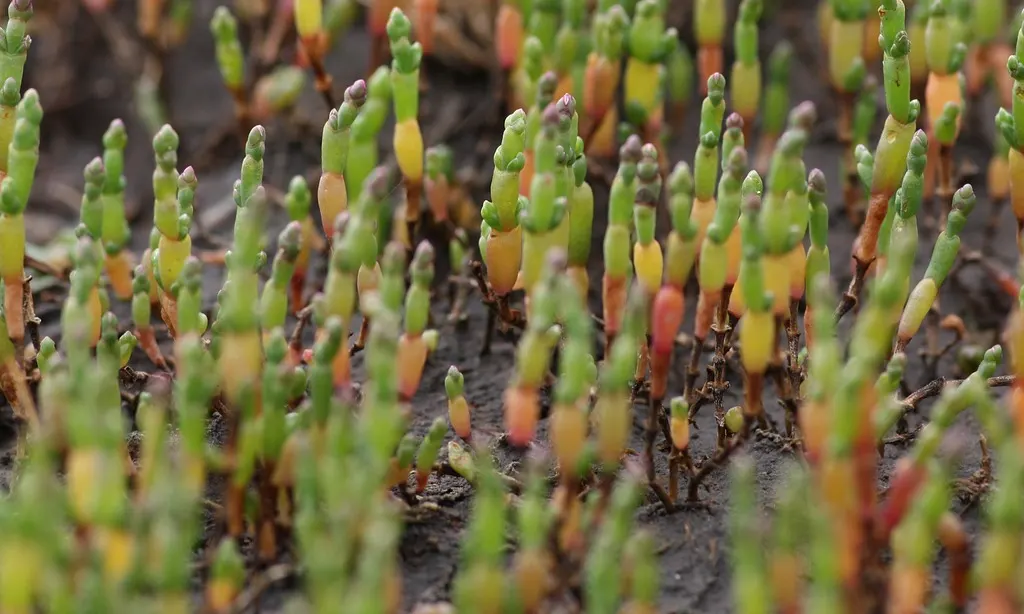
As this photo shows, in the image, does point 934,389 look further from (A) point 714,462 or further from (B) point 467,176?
(B) point 467,176

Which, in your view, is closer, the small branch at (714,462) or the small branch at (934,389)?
the small branch at (714,462)

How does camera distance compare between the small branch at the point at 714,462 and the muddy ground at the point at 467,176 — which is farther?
the muddy ground at the point at 467,176

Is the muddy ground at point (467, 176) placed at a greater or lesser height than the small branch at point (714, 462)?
greater

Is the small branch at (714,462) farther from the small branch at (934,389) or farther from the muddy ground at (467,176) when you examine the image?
the small branch at (934,389)

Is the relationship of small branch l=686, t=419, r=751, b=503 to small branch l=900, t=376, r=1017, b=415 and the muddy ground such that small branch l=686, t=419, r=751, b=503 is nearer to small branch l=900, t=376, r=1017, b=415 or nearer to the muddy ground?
the muddy ground

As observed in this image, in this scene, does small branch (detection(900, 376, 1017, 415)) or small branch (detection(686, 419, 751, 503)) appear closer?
small branch (detection(686, 419, 751, 503))

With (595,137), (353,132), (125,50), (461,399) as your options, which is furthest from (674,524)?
(125,50)

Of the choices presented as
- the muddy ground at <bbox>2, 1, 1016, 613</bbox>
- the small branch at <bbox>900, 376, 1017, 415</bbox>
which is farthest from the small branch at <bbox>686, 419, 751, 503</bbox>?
the small branch at <bbox>900, 376, 1017, 415</bbox>

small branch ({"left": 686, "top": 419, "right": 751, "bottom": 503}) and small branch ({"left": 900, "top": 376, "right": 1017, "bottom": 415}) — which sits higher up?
small branch ({"left": 900, "top": 376, "right": 1017, "bottom": 415})

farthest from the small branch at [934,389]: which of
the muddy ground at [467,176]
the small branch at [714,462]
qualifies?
the small branch at [714,462]

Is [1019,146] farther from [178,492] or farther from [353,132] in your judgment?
[178,492]
